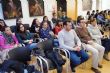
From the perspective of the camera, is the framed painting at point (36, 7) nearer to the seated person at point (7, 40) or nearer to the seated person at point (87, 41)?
the seated person at point (7, 40)

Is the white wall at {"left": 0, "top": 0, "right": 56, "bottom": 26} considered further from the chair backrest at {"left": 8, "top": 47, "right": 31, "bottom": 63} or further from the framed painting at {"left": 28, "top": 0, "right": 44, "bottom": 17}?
the chair backrest at {"left": 8, "top": 47, "right": 31, "bottom": 63}

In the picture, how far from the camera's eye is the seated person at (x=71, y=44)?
132 inches

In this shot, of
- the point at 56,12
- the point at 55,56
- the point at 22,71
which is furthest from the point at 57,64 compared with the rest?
the point at 56,12

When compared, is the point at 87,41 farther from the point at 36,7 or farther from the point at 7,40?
the point at 36,7

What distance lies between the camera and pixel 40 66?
9.04 ft

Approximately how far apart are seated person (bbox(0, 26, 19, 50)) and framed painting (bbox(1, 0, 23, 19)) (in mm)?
1965

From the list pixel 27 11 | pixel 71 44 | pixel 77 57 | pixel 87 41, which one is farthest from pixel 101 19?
pixel 77 57

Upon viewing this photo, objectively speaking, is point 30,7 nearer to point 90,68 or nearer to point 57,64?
point 90,68

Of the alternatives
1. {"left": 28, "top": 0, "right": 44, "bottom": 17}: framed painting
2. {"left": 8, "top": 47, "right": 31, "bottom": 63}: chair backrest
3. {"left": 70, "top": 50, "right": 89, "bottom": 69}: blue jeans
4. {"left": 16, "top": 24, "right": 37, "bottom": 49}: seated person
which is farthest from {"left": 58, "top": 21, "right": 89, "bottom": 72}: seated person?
{"left": 28, "top": 0, "right": 44, "bottom": 17}: framed painting

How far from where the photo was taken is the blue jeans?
326 centimetres

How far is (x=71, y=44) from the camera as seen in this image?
3.52m

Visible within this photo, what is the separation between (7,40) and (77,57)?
5.16ft

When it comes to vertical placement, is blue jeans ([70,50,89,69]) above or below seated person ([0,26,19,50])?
below

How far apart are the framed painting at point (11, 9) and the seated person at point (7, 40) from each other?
1.97 m
